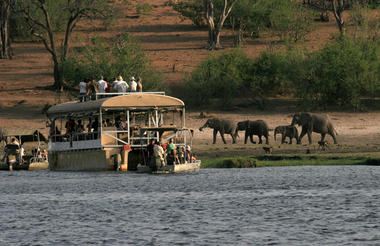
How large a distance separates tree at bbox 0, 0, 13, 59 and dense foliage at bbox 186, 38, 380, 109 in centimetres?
2452

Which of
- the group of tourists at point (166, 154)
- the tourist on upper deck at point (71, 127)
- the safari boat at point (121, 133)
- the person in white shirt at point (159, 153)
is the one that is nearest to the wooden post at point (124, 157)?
the safari boat at point (121, 133)

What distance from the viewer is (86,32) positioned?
9856cm

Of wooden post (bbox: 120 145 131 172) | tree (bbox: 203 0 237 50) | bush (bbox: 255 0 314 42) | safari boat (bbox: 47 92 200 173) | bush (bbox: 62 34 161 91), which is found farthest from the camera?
bush (bbox: 255 0 314 42)

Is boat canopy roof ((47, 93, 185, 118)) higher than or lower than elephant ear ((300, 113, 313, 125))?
higher

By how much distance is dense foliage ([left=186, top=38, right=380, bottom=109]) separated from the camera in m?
60.3

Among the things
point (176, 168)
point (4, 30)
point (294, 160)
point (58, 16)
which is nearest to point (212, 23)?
A: point (58, 16)

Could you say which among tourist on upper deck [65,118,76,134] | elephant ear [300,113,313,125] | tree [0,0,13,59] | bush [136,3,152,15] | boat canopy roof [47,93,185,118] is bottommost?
elephant ear [300,113,313,125]

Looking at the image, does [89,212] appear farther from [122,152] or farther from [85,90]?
[85,90]

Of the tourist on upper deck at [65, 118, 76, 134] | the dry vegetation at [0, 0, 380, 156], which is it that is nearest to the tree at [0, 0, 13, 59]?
the dry vegetation at [0, 0, 380, 156]

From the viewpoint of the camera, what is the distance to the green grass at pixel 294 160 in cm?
4166

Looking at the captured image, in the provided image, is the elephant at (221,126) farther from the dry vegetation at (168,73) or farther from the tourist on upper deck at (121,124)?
the tourist on upper deck at (121,124)

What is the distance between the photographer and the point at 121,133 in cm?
4097

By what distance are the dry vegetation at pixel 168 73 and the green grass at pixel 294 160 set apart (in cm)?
269

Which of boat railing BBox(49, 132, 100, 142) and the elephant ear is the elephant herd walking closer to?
the elephant ear
